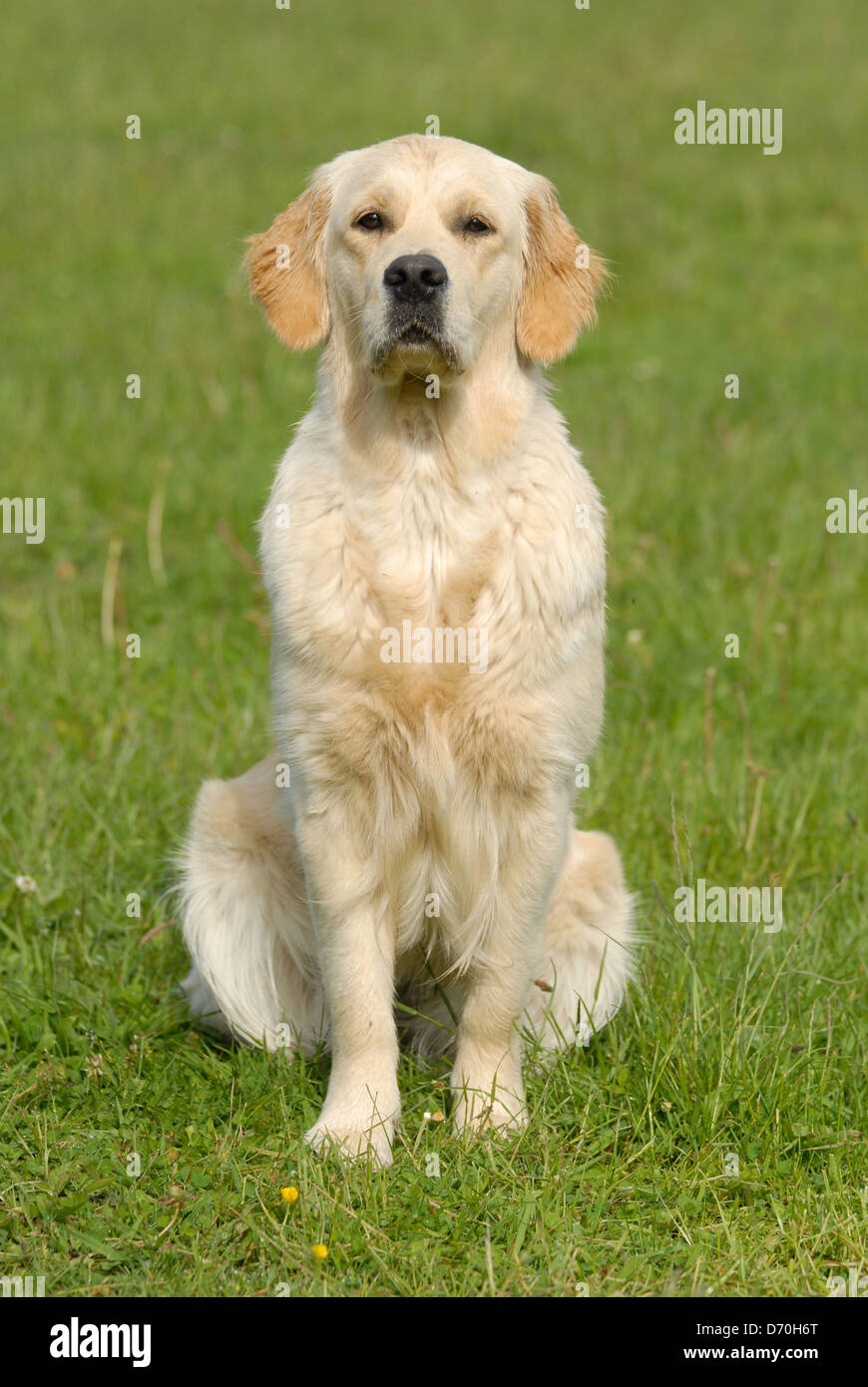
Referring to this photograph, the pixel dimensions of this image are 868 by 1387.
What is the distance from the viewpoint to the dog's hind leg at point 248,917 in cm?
338

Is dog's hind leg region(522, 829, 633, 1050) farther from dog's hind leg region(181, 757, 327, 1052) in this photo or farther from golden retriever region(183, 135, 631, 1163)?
dog's hind leg region(181, 757, 327, 1052)

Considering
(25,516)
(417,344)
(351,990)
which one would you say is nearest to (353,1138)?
(351,990)

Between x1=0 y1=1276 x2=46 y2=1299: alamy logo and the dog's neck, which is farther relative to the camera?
the dog's neck

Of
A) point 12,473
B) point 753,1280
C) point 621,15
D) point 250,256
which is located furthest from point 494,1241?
point 621,15

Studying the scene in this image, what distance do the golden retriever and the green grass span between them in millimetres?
264

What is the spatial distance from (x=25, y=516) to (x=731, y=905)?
3285 millimetres

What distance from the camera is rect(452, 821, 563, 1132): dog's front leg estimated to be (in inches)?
122

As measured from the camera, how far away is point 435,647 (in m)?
2.92

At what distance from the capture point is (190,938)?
3410mm

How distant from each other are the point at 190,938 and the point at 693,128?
7.81 m

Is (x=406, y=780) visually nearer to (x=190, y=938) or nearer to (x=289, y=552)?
(x=289, y=552)

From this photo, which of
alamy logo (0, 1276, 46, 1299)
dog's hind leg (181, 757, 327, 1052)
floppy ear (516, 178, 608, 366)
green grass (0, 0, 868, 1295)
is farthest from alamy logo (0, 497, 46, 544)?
alamy logo (0, 1276, 46, 1299)

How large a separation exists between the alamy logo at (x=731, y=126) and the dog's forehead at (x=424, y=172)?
688 cm
